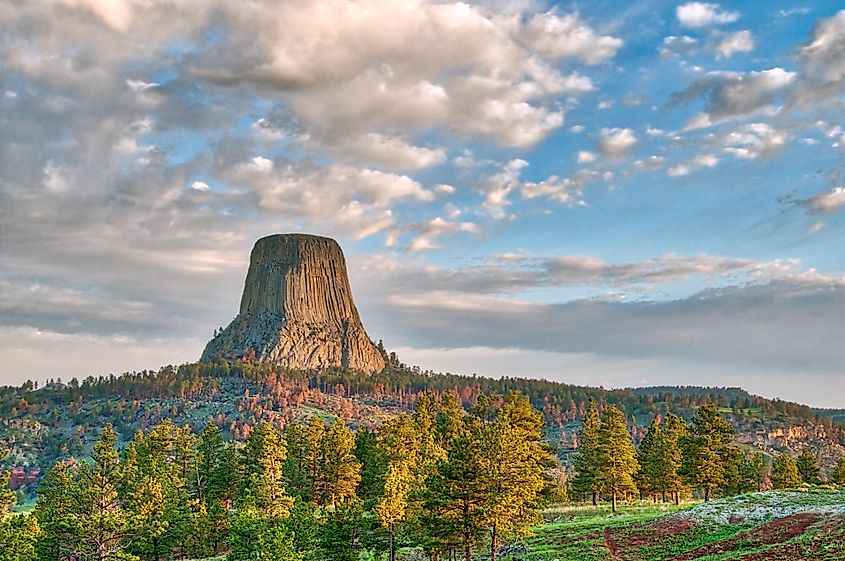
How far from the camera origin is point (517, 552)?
2340 inches

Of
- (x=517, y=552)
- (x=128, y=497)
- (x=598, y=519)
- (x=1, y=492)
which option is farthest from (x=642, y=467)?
(x=1, y=492)

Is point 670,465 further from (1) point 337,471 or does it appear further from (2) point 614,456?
(1) point 337,471

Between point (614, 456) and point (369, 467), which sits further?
point (369, 467)

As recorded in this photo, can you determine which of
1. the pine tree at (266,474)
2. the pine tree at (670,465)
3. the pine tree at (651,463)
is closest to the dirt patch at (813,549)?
the pine tree at (266,474)

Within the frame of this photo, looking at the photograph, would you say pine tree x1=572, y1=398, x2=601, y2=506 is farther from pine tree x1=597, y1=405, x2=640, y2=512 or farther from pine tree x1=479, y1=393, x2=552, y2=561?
pine tree x1=479, y1=393, x2=552, y2=561

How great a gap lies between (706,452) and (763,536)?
127 ft

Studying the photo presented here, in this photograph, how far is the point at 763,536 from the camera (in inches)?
2018

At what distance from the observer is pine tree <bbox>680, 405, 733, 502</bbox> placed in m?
→ 87.7

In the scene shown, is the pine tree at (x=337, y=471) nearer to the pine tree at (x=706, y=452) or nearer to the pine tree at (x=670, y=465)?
the pine tree at (x=670, y=465)

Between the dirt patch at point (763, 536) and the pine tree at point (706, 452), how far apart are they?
31.5 meters

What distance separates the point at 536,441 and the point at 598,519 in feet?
35.0

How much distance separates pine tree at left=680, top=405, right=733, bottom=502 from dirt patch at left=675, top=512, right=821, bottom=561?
31500 millimetres

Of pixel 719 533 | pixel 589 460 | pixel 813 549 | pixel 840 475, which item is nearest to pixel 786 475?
pixel 840 475

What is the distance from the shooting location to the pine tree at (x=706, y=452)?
8769 centimetres
